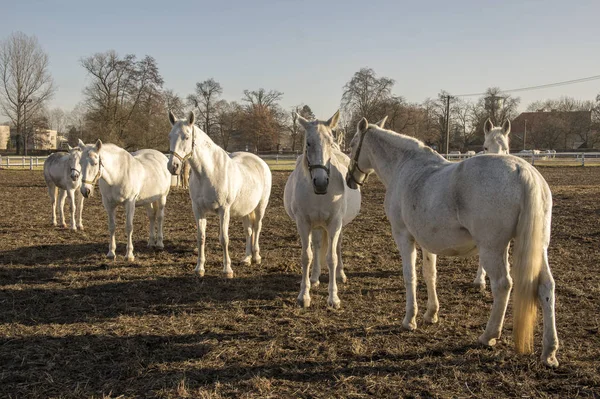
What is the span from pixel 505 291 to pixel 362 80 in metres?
45.4

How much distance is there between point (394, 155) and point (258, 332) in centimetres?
266

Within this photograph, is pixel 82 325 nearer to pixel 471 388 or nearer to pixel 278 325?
pixel 278 325

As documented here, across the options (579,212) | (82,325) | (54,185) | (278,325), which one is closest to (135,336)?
(82,325)

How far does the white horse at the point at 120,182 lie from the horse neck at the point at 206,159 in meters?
2.24

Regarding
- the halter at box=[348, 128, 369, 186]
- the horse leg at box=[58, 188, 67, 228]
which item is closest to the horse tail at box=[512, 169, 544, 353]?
the halter at box=[348, 128, 369, 186]

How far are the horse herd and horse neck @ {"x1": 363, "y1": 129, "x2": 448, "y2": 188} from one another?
13mm

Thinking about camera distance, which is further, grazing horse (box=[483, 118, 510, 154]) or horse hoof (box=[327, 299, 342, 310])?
grazing horse (box=[483, 118, 510, 154])

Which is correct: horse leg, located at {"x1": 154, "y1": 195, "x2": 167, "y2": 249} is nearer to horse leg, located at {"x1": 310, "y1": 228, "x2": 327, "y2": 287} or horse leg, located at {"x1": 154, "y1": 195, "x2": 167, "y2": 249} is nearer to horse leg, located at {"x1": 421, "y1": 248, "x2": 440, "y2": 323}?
horse leg, located at {"x1": 310, "y1": 228, "x2": 327, "y2": 287}

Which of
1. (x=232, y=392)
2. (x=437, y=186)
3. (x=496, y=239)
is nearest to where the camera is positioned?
(x=232, y=392)

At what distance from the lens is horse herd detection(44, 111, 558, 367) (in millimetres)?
3584

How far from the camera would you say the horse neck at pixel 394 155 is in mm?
4746

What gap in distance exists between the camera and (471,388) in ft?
11.2

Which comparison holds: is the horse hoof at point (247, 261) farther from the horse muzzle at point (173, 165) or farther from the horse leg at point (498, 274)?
the horse leg at point (498, 274)

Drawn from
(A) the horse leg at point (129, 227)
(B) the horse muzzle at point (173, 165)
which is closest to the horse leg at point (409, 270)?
(B) the horse muzzle at point (173, 165)
